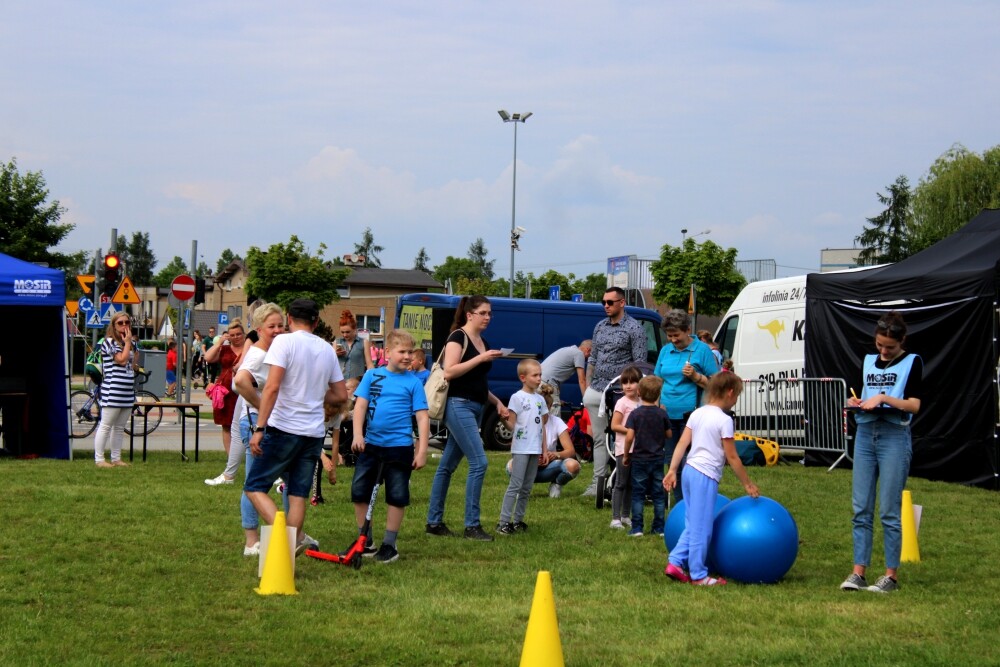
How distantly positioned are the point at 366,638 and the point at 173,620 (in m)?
1.15

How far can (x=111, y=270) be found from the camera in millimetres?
23547

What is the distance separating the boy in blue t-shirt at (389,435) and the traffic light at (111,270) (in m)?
16.6

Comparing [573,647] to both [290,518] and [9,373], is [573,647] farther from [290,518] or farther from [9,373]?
[9,373]

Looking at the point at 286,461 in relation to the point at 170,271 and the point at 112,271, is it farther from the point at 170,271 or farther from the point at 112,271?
the point at 170,271

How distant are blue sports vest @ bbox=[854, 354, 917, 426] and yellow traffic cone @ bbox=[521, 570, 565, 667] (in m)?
3.31

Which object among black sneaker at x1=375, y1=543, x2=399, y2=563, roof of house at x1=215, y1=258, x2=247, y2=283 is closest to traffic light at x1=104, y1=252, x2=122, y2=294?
black sneaker at x1=375, y1=543, x2=399, y2=563

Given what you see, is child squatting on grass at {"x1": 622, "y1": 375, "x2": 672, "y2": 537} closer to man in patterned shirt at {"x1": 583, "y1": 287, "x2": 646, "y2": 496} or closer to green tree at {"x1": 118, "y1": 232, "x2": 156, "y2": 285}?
man in patterned shirt at {"x1": 583, "y1": 287, "x2": 646, "y2": 496}

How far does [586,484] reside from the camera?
13812 millimetres

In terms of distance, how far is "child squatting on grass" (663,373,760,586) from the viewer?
774 cm

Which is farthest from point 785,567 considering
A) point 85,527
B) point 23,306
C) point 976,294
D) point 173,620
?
point 23,306

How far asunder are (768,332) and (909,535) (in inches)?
413

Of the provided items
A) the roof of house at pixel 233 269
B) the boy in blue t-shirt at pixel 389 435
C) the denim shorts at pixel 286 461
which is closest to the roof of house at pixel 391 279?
the roof of house at pixel 233 269

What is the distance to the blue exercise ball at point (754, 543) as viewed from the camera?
25.1 ft

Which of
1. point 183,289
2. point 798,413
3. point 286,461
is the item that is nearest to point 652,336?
point 798,413
